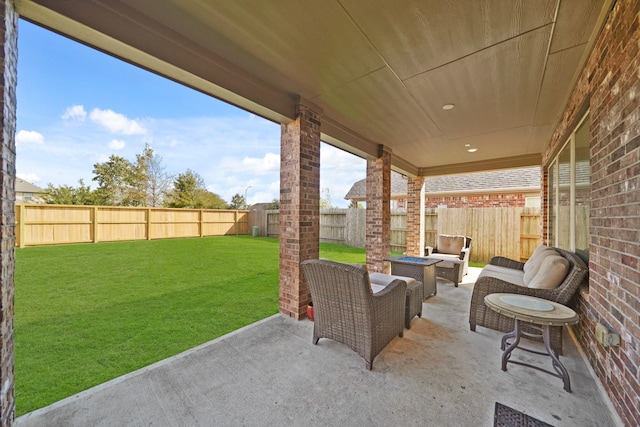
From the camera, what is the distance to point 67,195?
45.2 ft

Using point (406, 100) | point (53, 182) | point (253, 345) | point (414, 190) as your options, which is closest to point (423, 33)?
point (406, 100)

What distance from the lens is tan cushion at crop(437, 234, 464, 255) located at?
228 inches

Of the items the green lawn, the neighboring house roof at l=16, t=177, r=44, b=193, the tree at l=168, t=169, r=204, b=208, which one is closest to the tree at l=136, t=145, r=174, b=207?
the tree at l=168, t=169, r=204, b=208

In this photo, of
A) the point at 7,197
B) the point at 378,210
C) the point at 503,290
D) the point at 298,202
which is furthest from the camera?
the point at 378,210

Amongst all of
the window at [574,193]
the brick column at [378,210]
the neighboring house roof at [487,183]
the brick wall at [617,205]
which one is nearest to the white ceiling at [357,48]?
the brick wall at [617,205]

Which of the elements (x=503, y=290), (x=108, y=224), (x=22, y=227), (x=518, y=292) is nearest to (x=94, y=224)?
(x=108, y=224)

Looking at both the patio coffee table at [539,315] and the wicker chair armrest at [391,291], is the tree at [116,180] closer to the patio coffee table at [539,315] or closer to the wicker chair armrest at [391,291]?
the wicker chair armrest at [391,291]

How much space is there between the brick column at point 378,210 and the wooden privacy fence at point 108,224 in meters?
10.3

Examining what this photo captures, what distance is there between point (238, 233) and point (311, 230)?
12022 mm

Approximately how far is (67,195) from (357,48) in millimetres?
18524

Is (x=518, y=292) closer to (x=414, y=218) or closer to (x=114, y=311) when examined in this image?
(x=414, y=218)

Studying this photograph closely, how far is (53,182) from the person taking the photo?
13641mm

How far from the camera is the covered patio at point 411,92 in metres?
1.56

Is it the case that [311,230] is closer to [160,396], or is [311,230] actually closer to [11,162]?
[160,396]
